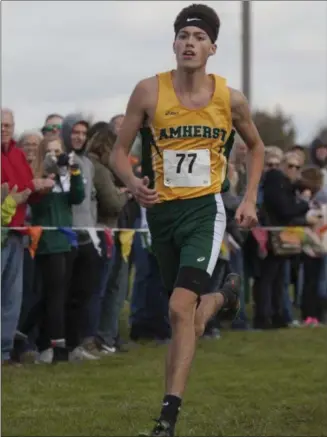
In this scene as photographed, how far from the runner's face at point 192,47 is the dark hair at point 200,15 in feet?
0.26

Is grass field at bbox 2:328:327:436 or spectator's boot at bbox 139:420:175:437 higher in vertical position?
spectator's boot at bbox 139:420:175:437

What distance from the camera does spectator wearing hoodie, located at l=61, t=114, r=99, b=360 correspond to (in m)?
11.9

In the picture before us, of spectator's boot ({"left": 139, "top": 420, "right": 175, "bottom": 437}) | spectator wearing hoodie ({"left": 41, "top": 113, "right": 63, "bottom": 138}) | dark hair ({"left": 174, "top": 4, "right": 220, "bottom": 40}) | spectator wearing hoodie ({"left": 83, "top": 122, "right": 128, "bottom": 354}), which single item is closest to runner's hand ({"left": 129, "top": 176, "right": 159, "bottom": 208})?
dark hair ({"left": 174, "top": 4, "right": 220, "bottom": 40})

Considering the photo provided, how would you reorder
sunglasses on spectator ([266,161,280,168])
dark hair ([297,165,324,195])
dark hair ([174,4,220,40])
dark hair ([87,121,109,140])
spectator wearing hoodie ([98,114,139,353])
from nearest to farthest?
dark hair ([174,4,220,40]) < dark hair ([87,121,109,140]) < spectator wearing hoodie ([98,114,139,353]) < sunglasses on spectator ([266,161,280,168]) < dark hair ([297,165,324,195])

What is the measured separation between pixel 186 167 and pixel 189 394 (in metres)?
2.94

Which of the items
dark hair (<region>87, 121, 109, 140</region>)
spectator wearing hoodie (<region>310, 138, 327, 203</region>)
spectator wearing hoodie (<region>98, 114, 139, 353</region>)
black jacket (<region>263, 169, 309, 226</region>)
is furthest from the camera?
spectator wearing hoodie (<region>310, 138, 327, 203</region>)

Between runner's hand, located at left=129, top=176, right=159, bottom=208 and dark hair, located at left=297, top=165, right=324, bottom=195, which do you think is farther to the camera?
dark hair, located at left=297, top=165, right=324, bottom=195

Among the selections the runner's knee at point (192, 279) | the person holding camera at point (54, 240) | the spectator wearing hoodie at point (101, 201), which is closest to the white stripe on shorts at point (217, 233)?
the runner's knee at point (192, 279)

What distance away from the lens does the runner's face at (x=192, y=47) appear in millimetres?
7352

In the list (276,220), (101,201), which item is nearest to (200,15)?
(101,201)

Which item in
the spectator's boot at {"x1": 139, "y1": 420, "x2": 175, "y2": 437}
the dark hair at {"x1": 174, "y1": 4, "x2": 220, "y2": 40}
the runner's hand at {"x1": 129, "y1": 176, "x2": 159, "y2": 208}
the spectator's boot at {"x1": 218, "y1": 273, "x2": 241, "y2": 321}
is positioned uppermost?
the dark hair at {"x1": 174, "y1": 4, "x2": 220, "y2": 40}

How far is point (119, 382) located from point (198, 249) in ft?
10.8

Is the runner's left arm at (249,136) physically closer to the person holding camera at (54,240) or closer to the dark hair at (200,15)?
the dark hair at (200,15)

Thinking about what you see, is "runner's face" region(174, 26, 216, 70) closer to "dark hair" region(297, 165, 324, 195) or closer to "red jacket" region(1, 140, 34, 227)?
"red jacket" region(1, 140, 34, 227)
